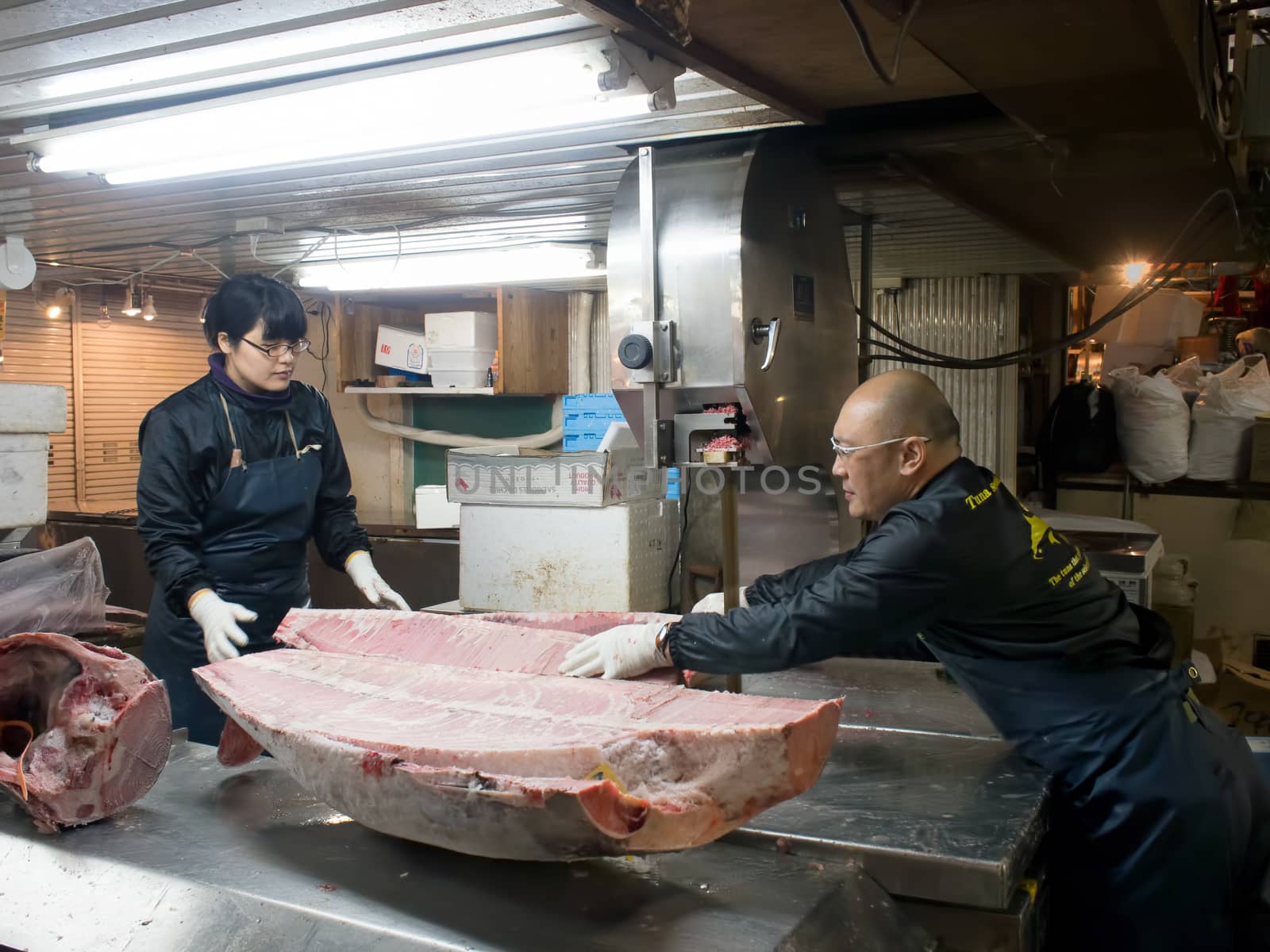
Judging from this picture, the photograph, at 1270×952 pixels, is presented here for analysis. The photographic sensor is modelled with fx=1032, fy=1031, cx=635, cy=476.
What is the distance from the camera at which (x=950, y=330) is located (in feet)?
17.4

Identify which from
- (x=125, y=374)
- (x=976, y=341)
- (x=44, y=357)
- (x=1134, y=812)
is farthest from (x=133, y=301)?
(x=1134, y=812)

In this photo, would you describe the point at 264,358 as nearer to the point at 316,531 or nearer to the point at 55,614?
the point at 316,531

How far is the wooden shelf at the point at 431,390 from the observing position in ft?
22.8

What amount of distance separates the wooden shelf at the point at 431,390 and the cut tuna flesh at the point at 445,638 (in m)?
4.30

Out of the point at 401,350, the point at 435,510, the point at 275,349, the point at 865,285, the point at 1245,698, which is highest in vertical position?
the point at 401,350

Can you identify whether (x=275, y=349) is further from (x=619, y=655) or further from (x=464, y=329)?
(x=464, y=329)

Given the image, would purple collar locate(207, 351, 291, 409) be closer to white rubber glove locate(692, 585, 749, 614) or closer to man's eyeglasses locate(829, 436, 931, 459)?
white rubber glove locate(692, 585, 749, 614)

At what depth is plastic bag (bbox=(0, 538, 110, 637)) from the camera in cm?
378

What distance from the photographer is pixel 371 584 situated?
352 centimetres

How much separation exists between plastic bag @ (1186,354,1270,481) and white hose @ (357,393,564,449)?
3.93 meters

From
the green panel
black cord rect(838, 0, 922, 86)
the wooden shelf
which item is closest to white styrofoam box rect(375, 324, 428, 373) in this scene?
the wooden shelf

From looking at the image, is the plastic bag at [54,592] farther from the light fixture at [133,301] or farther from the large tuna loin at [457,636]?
the light fixture at [133,301]

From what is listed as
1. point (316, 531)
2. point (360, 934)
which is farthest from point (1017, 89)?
point (316, 531)

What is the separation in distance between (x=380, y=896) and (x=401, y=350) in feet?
19.6
